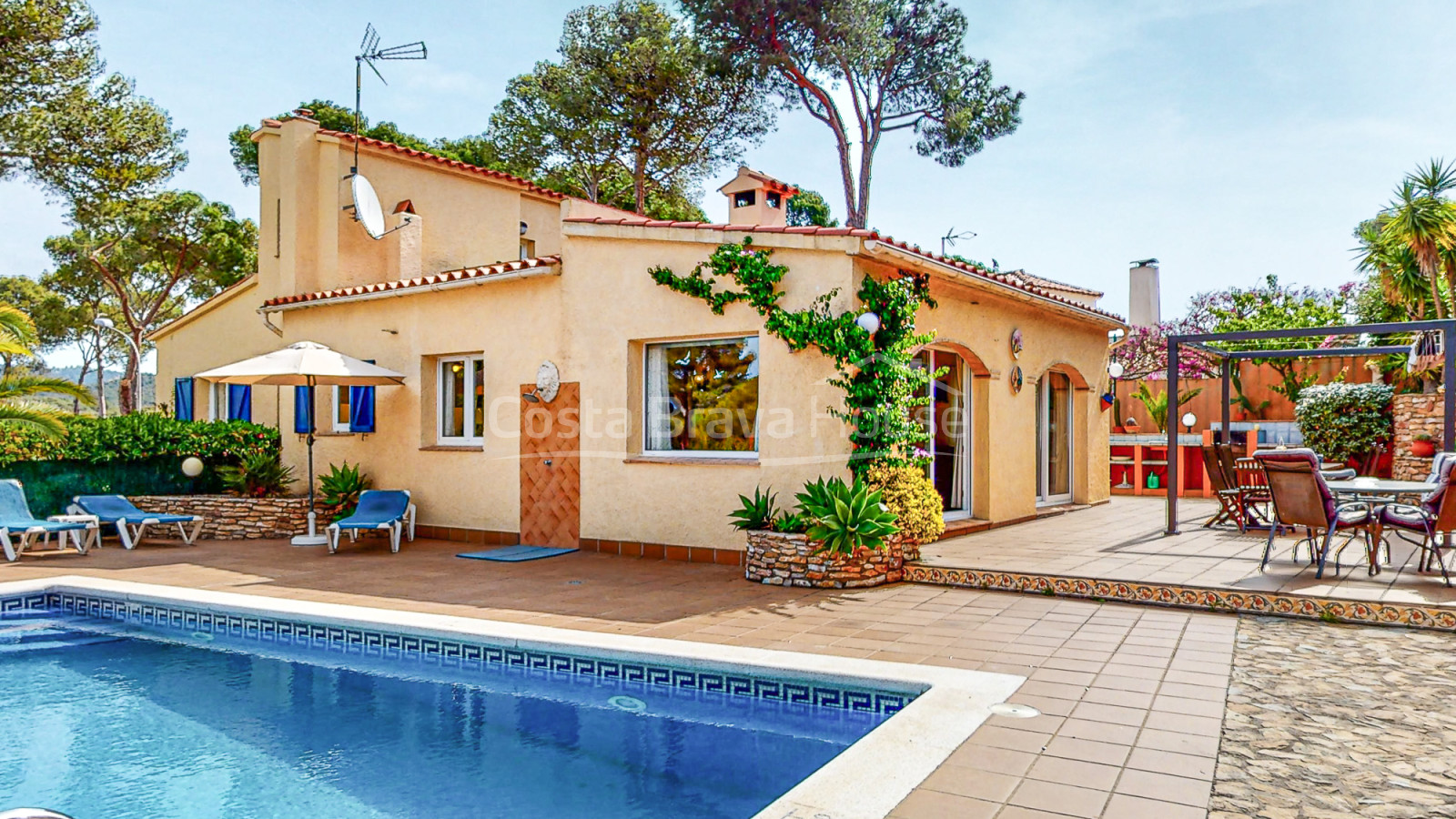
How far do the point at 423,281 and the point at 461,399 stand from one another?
69.9 inches

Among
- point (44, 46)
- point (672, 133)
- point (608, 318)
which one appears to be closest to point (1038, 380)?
point (608, 318)

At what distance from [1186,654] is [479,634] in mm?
4990

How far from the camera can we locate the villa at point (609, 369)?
1013 centimetres

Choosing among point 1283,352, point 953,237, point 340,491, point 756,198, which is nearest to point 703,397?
point 756,198

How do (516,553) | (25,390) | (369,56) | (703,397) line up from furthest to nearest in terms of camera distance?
(369,56), (25,390), (516,553), (703,397)

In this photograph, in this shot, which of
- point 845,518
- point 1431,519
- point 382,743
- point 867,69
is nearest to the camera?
point 382,743

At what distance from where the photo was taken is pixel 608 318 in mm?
11078

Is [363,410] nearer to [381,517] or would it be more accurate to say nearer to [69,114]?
[381,517]

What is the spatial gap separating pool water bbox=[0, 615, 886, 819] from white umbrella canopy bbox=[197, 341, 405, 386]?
18.2ft

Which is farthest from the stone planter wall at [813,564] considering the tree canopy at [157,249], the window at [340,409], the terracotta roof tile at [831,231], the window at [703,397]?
the tree canopy at [157,249]

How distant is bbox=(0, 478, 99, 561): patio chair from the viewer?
36.3 feet

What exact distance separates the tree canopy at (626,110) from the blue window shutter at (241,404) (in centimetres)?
1347

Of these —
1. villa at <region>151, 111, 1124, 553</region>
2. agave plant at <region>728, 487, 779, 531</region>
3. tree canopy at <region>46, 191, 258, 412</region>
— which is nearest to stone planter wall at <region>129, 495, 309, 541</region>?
villa at <region>151, 111, 1124, 553</region>

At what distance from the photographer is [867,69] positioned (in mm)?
23938
